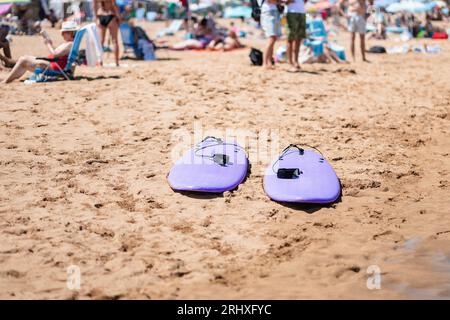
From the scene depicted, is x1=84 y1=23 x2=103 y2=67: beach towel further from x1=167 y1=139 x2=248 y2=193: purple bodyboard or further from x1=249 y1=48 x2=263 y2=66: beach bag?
x1=167 y1=139 x2=248 y2=193: purple bodyboard

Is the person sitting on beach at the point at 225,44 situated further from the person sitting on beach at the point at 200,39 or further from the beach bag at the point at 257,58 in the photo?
the beach bag at the point at 257,58

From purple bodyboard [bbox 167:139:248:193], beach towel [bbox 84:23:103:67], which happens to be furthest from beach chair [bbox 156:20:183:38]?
purple bodyboard [bbox 167:139:248:193]

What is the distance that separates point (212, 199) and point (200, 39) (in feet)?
36.9

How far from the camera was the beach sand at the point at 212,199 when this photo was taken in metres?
3.24

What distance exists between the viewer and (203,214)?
423 centimetres

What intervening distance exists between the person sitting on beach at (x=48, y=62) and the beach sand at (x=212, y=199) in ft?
1.35

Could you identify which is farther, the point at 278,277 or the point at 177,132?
the point at 177,132

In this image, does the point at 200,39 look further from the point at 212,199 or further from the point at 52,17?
the point at 212,199

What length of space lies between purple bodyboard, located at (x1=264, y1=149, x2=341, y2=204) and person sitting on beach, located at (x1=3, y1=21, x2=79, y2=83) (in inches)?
171

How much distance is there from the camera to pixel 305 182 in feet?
15.0
